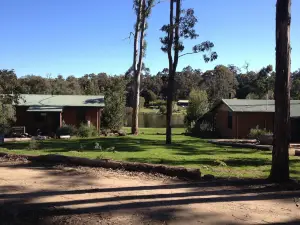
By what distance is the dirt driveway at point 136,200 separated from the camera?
602 centimetres

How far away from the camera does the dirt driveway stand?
602 cm

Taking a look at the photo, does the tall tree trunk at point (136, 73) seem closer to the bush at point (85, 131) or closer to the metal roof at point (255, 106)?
the bush at point (85, 131)

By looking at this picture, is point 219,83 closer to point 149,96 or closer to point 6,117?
point 149,96

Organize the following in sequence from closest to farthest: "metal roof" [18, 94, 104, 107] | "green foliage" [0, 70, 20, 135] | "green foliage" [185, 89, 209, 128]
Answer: "green foliage" [0, 70, 20, 135] < "metal roof" [18, 94, 104, 107] < "green foliage" [185, 89, 209, 128]

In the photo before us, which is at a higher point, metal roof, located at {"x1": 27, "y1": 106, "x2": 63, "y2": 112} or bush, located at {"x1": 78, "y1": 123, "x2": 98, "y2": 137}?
metal roof, located at {"x1": 27, "y1": 106, "x2": 63, "y2": 112}

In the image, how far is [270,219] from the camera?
19.7 feet

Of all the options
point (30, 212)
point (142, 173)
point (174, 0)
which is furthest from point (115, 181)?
point (174, 0)

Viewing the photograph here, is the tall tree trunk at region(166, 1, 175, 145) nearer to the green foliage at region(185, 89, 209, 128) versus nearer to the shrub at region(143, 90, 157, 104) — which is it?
the green foliage at region(185, 89, 209, 128)

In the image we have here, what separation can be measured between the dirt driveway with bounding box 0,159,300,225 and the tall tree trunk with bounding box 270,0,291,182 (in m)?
0.74

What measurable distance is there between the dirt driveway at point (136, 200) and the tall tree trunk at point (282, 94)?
2.44 feet

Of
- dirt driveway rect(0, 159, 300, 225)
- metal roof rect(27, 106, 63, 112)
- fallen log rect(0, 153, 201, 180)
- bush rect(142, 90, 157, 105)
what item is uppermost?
bush rect(142, 90, 157, 105)

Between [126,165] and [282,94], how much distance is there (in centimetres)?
442

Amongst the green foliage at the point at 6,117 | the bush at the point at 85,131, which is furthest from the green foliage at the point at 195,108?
the green foliage at the point at 6,117

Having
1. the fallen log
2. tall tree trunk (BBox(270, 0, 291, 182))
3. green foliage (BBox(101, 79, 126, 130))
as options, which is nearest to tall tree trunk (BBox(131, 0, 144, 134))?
green foliage (BBox(101, 79, 126, 130))
